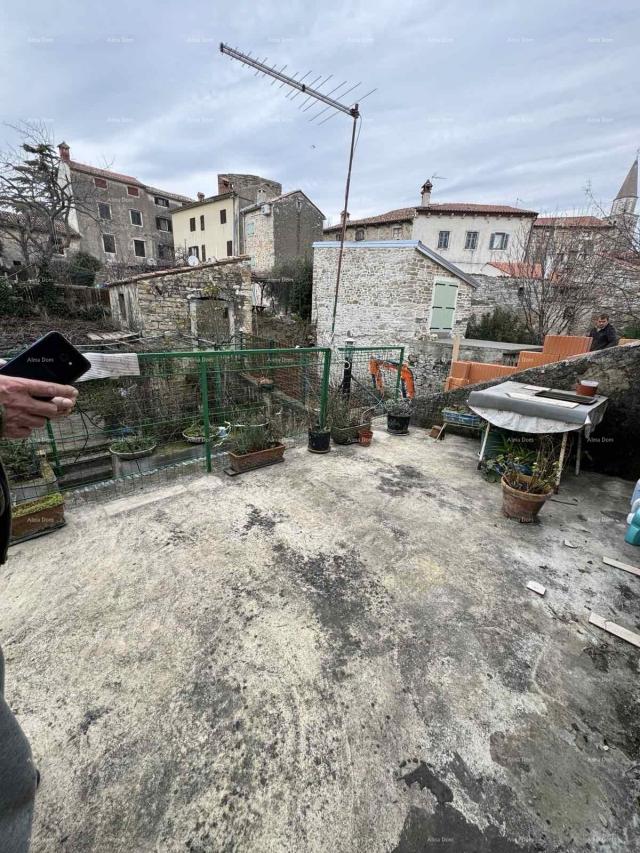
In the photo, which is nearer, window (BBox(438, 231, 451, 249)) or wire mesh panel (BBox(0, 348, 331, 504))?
wire mesh panel (BBox(0, 348, 331, 504))

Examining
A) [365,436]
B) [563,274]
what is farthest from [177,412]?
[563,274]

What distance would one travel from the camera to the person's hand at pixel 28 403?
886 mm

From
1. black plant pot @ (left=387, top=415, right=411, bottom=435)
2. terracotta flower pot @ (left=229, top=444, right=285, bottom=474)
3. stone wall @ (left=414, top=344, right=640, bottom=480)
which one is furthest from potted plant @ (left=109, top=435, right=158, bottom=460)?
stone wall @ (left=414, top=344, right=640, bottom=480)

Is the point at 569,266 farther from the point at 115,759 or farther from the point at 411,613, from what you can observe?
the point at 115,759

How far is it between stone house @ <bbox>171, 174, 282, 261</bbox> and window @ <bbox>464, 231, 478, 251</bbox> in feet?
43.5

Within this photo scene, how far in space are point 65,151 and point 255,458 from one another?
32.5 m

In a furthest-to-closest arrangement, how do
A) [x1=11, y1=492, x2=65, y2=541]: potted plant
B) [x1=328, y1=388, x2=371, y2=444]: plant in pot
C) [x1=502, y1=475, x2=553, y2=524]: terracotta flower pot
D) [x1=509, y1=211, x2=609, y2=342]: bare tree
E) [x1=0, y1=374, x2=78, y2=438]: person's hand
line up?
1. [x1=509, y1=211, x2=609, y2=342]: bare tree
2. [x1=328, y1=388, x2=371, y2=444]: plant in pot
3. [x1=502, y1=475, x2=553, y2=524]: terracotta flower pot
4. [x1=11, y1=492, x2=65, y2=541]: potted plant
5. [x1=0, y1=374, x2=78, y2=438]: person's hand

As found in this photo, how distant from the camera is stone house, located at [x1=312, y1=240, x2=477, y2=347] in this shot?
33.4 feet

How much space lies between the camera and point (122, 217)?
87.1 ft

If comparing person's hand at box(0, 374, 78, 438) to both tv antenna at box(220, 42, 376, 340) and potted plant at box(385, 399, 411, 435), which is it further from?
tv antenna at box(220, 42, 376, 340)

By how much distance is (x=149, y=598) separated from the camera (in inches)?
82.3

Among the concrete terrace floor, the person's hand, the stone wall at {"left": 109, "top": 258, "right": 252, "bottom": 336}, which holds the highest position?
the stone wall at {"left": 109, "top": 258, "right": 252, "bottom": 336}

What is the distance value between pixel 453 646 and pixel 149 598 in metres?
1.80

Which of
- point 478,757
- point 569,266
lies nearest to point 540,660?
point 478,757
